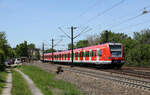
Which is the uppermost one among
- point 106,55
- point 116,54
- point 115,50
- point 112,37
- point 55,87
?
point 112,37

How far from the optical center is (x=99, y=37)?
85625mm

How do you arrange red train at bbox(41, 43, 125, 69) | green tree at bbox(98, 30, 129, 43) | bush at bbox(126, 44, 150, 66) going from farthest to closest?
green tree at bbox(98, 30, 129, 43), bush at bbox(126, 44, 150, 66), red train at bbox(41, 43, 125, 69)

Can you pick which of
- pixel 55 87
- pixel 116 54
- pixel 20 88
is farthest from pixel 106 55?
pixel 20 88

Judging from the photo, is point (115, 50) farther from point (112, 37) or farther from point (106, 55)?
point (112, 37)

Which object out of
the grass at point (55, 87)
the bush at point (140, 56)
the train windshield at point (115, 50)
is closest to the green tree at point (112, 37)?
the bush at point (140, 56)

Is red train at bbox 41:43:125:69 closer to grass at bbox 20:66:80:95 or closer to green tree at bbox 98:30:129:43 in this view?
grass at bbox 20:66:80:95

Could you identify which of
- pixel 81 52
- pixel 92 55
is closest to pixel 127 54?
pixel 81 52

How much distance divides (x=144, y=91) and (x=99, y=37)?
73645 millimetres

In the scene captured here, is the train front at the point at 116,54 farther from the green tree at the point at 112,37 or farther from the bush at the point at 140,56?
the green tree at the point at 112,37

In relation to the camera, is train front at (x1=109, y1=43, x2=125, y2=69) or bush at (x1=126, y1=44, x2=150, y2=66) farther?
bush at (x1=126, y1=44, x2=150, y2=66)

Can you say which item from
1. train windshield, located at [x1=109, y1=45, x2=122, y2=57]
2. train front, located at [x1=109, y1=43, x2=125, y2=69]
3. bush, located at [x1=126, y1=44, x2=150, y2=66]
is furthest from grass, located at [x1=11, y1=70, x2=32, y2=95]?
bush, located at [x1=126, y1=44, x2=150, y2=66]

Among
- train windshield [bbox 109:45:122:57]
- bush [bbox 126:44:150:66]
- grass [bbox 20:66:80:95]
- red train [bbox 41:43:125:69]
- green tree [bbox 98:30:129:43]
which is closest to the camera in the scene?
grass [bbox 20:66:80:95]

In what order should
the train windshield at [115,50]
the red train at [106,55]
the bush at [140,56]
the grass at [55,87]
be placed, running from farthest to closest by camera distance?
the bush at [140,56], the train windshield at [115,50], the red train at [106,55], the grass at [55,87]

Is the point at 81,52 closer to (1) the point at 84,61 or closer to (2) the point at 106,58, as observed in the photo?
(1) the point at 84,61
